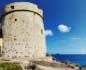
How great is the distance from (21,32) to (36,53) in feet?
10.1

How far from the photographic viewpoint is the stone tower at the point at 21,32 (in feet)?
89.6

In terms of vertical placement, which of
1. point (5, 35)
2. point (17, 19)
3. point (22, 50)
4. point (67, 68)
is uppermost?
point (17, 19)

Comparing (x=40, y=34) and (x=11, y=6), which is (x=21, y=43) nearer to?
(x=40, y=34)

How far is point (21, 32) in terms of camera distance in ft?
90.0

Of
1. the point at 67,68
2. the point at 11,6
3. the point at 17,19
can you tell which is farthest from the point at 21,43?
the point at 67,68

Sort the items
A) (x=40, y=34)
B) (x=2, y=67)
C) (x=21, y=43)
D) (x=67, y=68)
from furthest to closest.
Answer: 1. (x=40, y=34)
2. (x=21, y=43)
3. (x=67, y=68)
4. (x=2, y=67)

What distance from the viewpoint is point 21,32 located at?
27.4 meters

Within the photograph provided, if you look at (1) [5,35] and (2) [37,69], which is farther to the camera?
(1) [5,35]

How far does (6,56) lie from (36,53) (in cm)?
357

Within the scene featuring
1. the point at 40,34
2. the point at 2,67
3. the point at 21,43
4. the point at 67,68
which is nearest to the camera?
the point at 2,67

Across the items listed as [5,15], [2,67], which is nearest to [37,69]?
[2,67]

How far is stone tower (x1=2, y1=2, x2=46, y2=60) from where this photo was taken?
27.3 meters

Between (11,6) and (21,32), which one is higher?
(11,6)

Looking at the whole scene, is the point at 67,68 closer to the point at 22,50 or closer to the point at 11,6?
the point at 22,50
